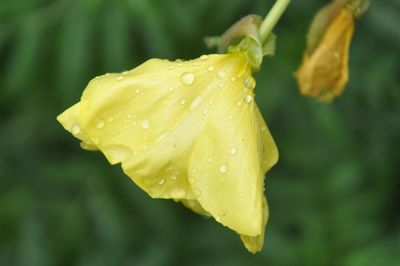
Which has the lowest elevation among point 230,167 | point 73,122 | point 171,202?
point 171,202

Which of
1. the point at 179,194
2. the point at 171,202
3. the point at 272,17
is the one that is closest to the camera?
the point at 179,194

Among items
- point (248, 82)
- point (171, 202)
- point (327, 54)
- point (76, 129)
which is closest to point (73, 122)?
point (76, 129)

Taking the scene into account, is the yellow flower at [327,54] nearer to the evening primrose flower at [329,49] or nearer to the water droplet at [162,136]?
the evening primrose flower at [329,49]

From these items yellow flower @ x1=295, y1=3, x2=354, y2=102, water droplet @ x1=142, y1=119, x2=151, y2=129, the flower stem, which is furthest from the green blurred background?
water droplet @ x1=142, y1=119, x2=151, y2=129

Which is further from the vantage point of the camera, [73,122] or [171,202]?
[171,202]

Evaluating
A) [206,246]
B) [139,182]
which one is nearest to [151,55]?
[206,246]

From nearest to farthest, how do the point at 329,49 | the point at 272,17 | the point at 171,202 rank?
the point at 272,17, the point at 329,49, the point at 171,202

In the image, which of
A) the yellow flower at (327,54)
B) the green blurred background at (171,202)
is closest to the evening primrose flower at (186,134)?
the yellow flower at (327,54)

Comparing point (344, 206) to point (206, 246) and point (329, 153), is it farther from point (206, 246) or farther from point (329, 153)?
point (206, 246)

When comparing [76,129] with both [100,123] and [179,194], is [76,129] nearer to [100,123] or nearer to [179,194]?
[100,123]
